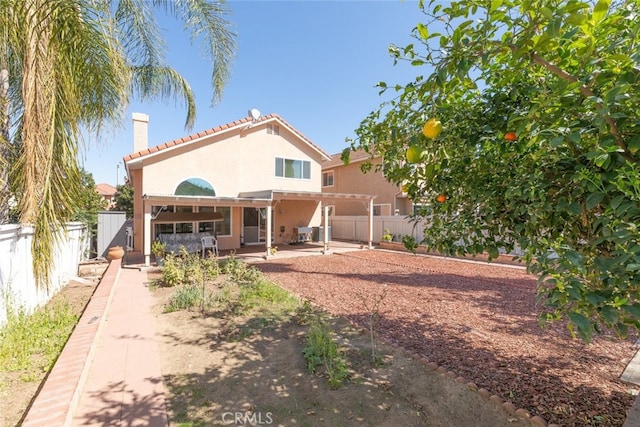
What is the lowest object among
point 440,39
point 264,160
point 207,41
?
point 440,39

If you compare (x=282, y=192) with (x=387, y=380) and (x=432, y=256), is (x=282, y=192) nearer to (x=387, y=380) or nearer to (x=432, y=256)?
(x=432, y=256)

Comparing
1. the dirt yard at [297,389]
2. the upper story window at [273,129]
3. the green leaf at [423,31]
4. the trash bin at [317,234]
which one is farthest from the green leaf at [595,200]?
the trash bin at [317,234]

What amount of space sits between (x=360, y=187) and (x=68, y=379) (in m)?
22.1

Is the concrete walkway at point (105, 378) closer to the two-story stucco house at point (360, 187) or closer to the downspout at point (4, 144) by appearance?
the downspout at point (4, 144)

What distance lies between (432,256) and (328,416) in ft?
41.9

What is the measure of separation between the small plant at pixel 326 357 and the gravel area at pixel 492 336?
0.92m

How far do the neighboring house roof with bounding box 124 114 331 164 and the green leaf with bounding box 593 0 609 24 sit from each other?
15213 millimetres

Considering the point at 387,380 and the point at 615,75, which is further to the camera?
the point at 387,380

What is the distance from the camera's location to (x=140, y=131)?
51.9 feet

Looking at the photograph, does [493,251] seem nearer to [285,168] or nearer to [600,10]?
[600,10]

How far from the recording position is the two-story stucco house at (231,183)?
1407cm

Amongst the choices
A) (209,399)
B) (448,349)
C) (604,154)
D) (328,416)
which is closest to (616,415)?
(448,349)

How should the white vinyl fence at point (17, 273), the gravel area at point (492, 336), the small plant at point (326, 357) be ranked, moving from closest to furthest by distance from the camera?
the gravel area at point (492, 336), the small plant at point (326, 357), the white vinyl fence at point (17, 273)

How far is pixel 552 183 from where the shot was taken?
6.15ft
